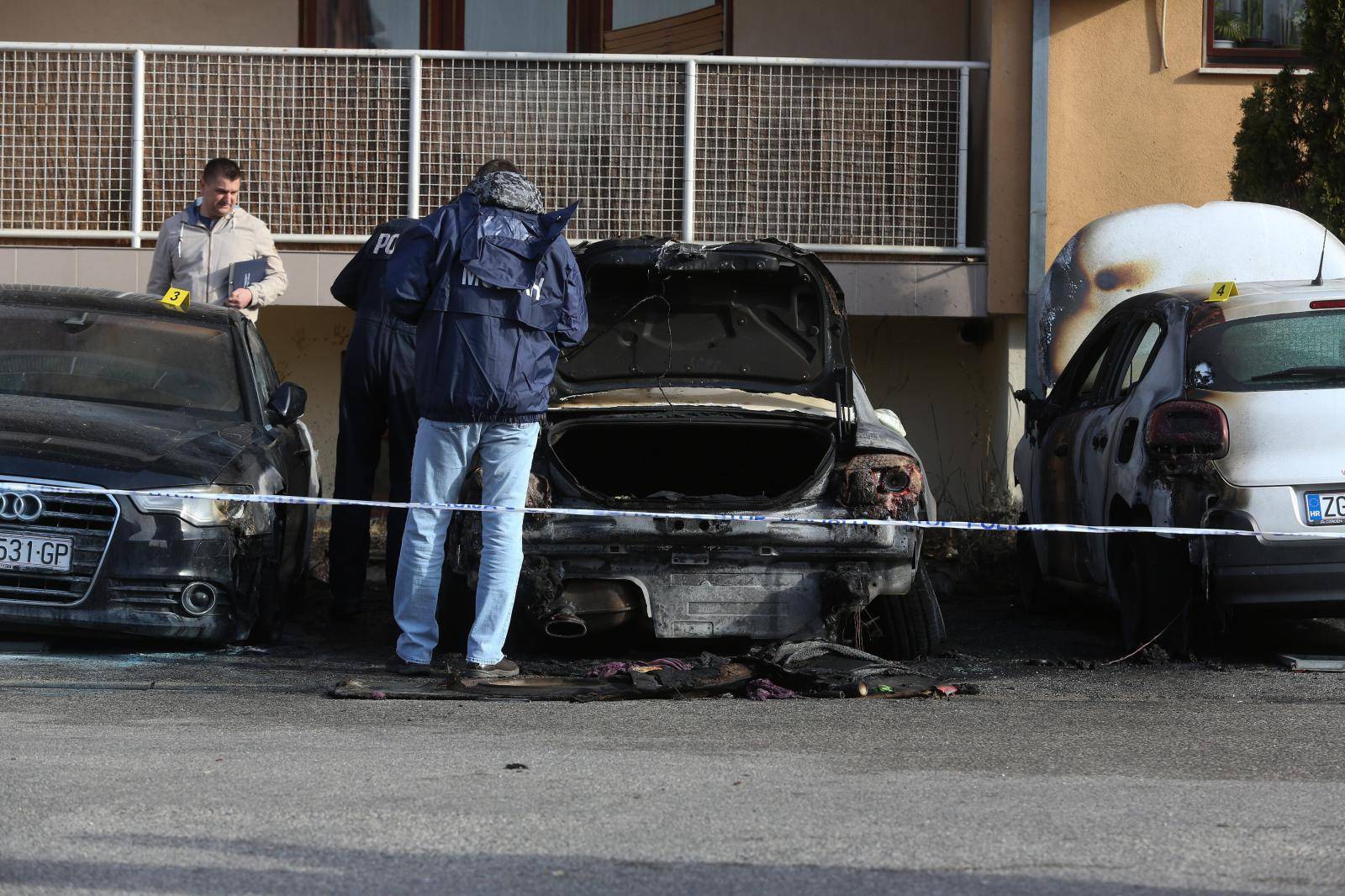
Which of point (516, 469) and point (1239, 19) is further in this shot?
point (1239, 19)

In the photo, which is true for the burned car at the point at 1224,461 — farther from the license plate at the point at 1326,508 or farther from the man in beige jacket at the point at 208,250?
the man in beige jacket at the point at 208,250

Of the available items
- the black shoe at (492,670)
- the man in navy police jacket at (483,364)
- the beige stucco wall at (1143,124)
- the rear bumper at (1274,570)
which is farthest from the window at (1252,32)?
the black shoe at (492,670)

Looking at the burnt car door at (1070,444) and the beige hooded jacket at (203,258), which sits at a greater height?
→ the beige hooded jacket at (203,258)

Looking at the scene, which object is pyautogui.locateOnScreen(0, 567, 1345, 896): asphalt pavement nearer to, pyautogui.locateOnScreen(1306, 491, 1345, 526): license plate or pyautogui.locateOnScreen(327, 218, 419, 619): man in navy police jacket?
pyautogui.locateOnScreen(1306, 491, 1345, 526): license plate

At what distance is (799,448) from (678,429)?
1.78 ft

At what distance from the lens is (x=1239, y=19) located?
508 inches

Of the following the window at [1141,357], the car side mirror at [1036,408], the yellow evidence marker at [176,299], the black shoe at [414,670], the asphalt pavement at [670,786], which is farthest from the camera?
the car side mirror at [1036,408]

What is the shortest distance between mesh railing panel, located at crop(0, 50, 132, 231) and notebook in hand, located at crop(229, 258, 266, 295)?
3.40 m

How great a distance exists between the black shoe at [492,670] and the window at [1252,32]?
781 cm

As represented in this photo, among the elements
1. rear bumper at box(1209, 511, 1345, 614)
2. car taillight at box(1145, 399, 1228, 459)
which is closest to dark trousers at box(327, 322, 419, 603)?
car taillight at box(1145, 399, 1228, 459)

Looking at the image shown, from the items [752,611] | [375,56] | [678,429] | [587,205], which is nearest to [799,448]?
[678,429]

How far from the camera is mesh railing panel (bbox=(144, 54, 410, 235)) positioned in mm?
12719

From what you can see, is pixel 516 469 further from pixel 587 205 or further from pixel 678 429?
pixel 587 205

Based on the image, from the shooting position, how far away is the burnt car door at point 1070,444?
860cm
